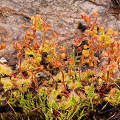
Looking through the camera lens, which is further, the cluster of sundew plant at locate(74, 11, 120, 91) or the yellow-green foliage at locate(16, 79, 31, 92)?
the yellow-green foliage at locate(16, 79, 31, 92)

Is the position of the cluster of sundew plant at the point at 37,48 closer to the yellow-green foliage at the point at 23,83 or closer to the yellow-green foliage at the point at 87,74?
the yellow-green foliage at the point at 23,83

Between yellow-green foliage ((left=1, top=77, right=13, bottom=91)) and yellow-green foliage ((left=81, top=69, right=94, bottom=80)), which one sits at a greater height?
yellow-green foliage ((left=81, top=69, right=94, bottom=80))

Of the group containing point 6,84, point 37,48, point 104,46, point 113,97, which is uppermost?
point 104,46

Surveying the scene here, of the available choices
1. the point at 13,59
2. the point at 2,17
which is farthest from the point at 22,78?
the point at 2,17

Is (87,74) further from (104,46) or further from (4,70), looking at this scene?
(4,70)

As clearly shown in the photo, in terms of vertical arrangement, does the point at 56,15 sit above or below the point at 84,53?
above

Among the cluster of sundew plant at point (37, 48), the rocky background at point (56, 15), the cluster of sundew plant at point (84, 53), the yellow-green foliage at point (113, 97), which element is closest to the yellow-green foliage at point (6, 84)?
the cluster of sundew plant at point (84, 53)

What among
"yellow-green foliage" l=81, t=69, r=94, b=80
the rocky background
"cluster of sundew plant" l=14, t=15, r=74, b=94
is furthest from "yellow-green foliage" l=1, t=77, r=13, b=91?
"yellow-green foliage" l=81, t=69, r=94, b=80

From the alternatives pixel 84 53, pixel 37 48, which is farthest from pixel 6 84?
pixel 84 53

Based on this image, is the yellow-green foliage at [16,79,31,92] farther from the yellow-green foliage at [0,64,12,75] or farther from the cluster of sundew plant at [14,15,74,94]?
the yellow-green foliage at [0,64,12,75]
